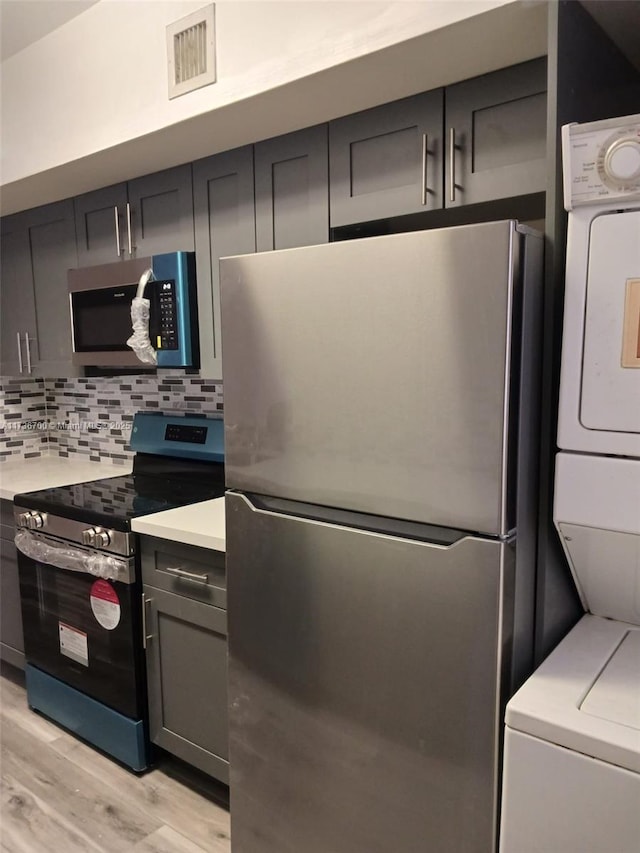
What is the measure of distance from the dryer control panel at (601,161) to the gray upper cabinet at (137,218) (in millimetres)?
1413

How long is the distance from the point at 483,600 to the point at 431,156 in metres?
1.07

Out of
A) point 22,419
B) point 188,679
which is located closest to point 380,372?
point 188,679

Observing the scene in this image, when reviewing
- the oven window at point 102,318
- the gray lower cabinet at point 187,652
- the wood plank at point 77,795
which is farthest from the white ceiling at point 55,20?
the wood plank at point 77,795

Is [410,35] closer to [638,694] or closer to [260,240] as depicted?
[260,240]

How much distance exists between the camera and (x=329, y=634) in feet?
4.41

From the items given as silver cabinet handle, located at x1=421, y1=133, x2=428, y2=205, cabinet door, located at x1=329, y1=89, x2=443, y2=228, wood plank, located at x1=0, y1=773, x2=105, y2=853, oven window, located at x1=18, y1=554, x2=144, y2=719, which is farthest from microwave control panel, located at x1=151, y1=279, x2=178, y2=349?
wood plank, located at x1=0, y1=773, x2=105, y2=853

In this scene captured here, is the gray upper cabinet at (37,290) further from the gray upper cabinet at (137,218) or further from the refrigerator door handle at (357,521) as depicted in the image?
the refrigerator door handle at (357,521)

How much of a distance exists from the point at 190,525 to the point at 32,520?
2.67 ft

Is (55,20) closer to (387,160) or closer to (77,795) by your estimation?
(387,160)

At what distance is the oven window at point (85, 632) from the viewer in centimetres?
208

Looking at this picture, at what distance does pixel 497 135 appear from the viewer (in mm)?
1464

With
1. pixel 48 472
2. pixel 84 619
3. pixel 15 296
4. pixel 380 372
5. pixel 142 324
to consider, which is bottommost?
pixel 84 619

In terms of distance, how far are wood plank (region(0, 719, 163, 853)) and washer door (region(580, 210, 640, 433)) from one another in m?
1.79

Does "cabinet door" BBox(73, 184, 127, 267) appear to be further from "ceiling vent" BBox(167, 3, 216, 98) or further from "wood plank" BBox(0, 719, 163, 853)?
"wood plank" BBox(0, 719, 163, 853)
